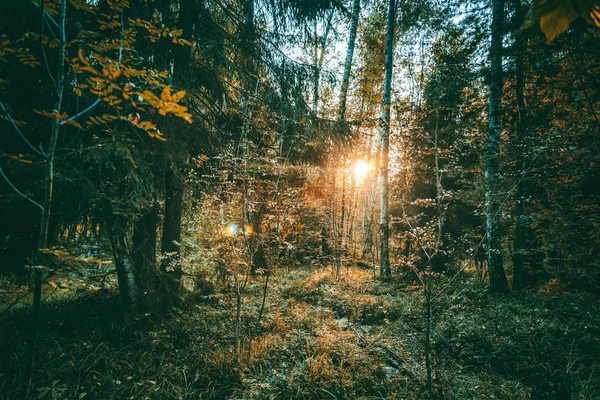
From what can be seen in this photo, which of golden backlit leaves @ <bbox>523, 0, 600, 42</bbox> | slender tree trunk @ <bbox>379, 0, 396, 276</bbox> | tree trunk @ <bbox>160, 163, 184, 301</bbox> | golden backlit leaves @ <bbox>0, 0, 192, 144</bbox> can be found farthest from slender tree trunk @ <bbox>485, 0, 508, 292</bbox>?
golden backlit leaves @ <bbox>0, 0, 192, 144</bbox>

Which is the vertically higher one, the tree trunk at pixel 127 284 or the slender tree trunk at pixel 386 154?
the slender tree trunk at pixel 386 154

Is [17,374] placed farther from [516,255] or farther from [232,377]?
[516,255]

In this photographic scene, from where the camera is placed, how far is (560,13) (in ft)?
2.88

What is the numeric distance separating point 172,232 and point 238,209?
6.79 ft

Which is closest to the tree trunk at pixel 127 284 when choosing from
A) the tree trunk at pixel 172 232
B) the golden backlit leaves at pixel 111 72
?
the tree trunk at pixel 172 232

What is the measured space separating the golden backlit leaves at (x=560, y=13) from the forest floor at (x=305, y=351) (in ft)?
9.82

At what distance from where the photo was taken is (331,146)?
512cm

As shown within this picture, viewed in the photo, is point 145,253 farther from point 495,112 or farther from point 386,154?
point 495,112

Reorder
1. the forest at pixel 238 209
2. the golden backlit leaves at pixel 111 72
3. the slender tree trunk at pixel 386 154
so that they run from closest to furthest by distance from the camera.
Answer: the golden backlit leaves at pixel 111 72
the forest at pixel 238 209
the slender tree trunk at pixel 386 154

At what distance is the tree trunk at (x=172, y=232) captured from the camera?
14.9 ft

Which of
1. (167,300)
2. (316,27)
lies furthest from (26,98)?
(316,27)

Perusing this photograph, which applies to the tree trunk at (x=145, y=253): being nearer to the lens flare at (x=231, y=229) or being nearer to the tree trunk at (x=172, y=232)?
the tree trunk at (x=172, y=232)

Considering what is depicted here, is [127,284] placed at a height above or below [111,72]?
below

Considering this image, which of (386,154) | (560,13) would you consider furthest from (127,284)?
(386,154)
